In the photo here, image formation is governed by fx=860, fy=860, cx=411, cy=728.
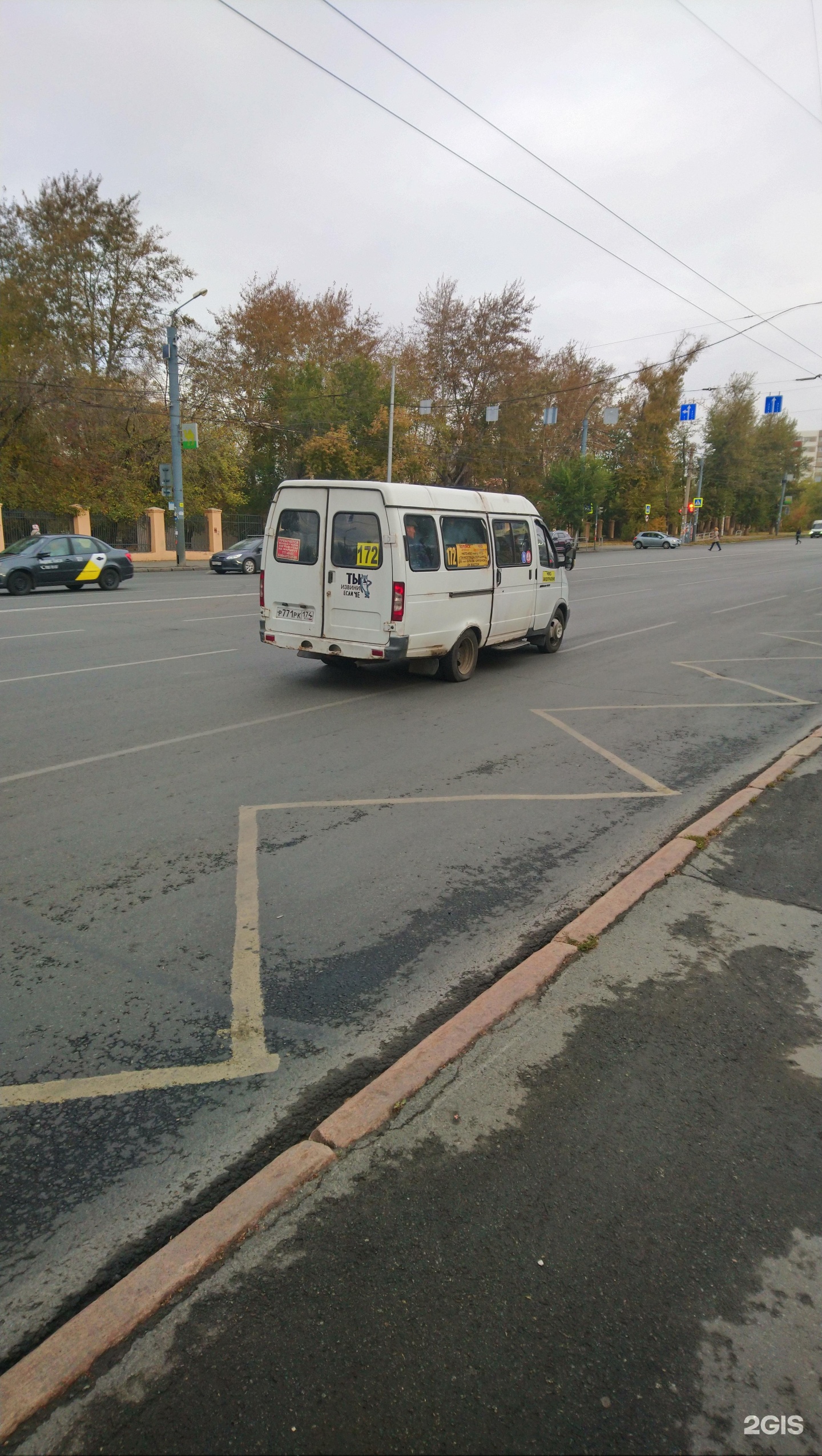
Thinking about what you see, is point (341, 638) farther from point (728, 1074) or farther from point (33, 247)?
point (33, 247)

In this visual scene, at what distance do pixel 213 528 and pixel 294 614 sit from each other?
1398 inches

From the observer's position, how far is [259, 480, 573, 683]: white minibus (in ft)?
30.7

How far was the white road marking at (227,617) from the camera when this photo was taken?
16.6 m

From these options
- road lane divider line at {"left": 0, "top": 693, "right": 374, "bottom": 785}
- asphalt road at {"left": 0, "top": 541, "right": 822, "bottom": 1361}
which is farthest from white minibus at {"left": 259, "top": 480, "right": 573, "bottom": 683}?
road lane divider line at {"left": 0, "top": 693, "right": 374, "bottom": 785}

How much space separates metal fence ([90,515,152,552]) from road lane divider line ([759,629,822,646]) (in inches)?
1259

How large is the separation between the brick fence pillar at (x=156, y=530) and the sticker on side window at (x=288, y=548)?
33.0 meters

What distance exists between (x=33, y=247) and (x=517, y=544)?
40287 millimetres

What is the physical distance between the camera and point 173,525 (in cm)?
4262

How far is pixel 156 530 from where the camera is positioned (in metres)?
40.8

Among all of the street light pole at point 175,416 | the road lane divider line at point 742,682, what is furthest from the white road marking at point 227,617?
the street light pole at point 175,416

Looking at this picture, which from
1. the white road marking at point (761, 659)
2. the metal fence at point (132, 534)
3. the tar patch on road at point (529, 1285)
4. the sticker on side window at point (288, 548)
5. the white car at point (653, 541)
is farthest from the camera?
the white car at point (653, 541)

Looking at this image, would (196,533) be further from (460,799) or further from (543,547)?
(460,799)

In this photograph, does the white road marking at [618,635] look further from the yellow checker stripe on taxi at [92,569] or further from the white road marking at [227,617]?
the yellow checker stripe on taxi at [92,569]

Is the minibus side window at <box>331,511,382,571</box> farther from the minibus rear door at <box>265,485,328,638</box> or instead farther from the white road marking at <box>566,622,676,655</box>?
the white road marking at <box>566,622,676,655</box>
